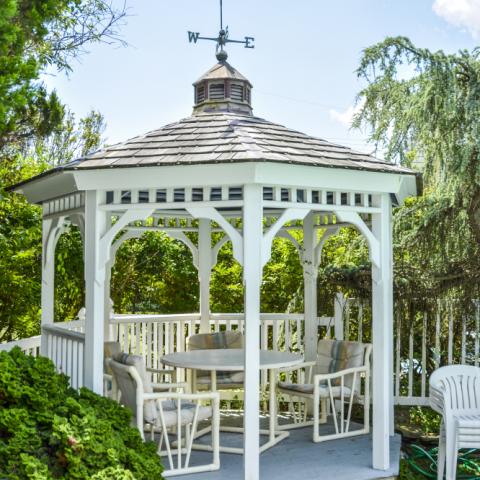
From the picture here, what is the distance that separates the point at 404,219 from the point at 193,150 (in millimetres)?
3656

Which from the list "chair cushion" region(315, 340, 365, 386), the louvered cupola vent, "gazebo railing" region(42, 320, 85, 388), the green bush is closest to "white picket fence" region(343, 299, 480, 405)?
"chair cushion" region(315, 340, 365, 386)

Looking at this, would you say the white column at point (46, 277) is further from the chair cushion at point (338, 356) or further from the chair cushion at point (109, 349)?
the chair cushion at point (338, 356)

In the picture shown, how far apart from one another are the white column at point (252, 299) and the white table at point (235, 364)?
77 cm

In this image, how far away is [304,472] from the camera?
5242 millimetres

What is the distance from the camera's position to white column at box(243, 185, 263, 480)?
475cm

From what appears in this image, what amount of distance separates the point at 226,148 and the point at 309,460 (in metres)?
2.71

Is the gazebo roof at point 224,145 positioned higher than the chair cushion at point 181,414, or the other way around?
the gazebo roof at point 224,145

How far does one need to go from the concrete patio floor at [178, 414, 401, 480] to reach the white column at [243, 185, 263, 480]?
579 mm

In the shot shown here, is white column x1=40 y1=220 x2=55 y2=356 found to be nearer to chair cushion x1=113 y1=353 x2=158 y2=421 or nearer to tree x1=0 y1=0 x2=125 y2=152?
tree x1=0 y1=0 x2=125 y2=152

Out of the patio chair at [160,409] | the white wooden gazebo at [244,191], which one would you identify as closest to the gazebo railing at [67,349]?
the white wooden gazebo at [244,191]

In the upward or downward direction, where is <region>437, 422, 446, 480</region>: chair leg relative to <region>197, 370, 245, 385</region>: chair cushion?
downward

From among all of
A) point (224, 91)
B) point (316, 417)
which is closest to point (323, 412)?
point (316, 417)

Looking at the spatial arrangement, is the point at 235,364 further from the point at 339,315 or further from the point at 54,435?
the point at 339,315

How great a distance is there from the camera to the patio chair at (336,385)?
617 centimetres
